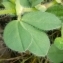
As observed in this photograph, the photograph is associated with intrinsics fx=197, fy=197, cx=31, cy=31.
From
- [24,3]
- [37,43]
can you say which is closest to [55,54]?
[37,43]

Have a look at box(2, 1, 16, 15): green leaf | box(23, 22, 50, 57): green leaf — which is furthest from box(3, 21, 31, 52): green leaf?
box(2, 1, 16, 15): green leaf

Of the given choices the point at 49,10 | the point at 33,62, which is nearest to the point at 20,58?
the point at 33,62

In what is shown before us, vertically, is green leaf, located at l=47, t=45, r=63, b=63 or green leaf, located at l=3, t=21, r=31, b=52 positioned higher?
green leaf, located at l=3, t=21, r=31, b=52

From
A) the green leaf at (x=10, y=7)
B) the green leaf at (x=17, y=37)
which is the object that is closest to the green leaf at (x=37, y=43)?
the green leaf at (x=17, y=37)

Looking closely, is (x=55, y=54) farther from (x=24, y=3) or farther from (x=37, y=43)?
(x=24, y=3)

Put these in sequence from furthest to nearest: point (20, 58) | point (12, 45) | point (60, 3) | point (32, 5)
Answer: point (20, 58), point (60, 3), point (32, 5), point (12, 45)

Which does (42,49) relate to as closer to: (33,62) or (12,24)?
(12,24)

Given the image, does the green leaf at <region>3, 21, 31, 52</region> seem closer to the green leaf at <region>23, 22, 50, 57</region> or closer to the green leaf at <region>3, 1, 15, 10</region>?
the green leaf at <region>23, 22, 50, 57</region>
